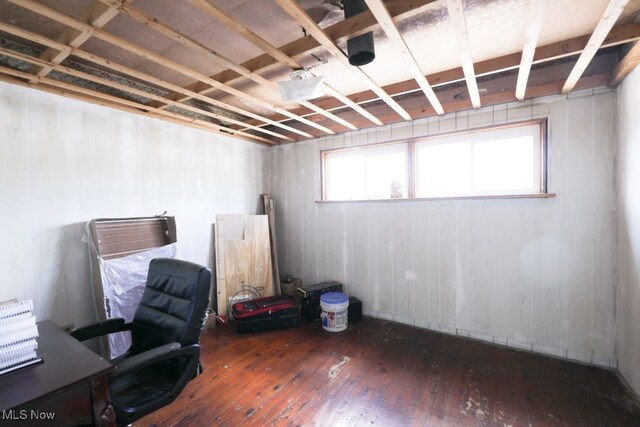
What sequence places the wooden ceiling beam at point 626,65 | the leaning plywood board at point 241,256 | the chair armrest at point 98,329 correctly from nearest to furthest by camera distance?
the chair armrest at point 98,329 → the wooden ceiling beam at point 626,65 → the leaning plywood board at point 241,256

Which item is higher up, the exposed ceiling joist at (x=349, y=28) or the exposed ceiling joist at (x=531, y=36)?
the exposed ceiling joist at (x=349, y=28)

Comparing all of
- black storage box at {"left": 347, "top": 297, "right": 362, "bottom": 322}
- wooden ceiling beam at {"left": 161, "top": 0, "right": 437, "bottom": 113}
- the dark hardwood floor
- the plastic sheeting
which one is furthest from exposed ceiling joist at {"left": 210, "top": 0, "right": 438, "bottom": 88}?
black storage box at {"left": 347, "top": 297, "right": 362, "bottom": 322}

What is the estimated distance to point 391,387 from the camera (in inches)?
85.4

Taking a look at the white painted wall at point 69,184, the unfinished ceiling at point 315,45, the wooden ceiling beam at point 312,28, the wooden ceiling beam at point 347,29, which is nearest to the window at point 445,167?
the unfinished ceiling at point 315,45

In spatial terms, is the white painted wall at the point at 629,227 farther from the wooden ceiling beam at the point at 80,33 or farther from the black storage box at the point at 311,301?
the wooden ceiling beam at the point at 80,33

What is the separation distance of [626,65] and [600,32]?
0.68 metres

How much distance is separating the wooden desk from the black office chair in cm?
10

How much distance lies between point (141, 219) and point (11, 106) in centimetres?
127

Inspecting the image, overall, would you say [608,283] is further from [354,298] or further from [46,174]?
[46,174]

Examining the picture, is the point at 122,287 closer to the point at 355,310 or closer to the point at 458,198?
the point at 355,310

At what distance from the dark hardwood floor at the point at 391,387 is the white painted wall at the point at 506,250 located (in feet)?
0.97

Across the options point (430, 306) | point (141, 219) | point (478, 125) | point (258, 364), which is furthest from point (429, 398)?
point (141, 219)

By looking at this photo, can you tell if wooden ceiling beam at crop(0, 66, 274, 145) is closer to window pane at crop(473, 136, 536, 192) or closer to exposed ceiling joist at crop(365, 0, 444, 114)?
exposed ceiling joist at crop(365, 0, 444, 114)

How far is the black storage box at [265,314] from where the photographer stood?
3.10 m
